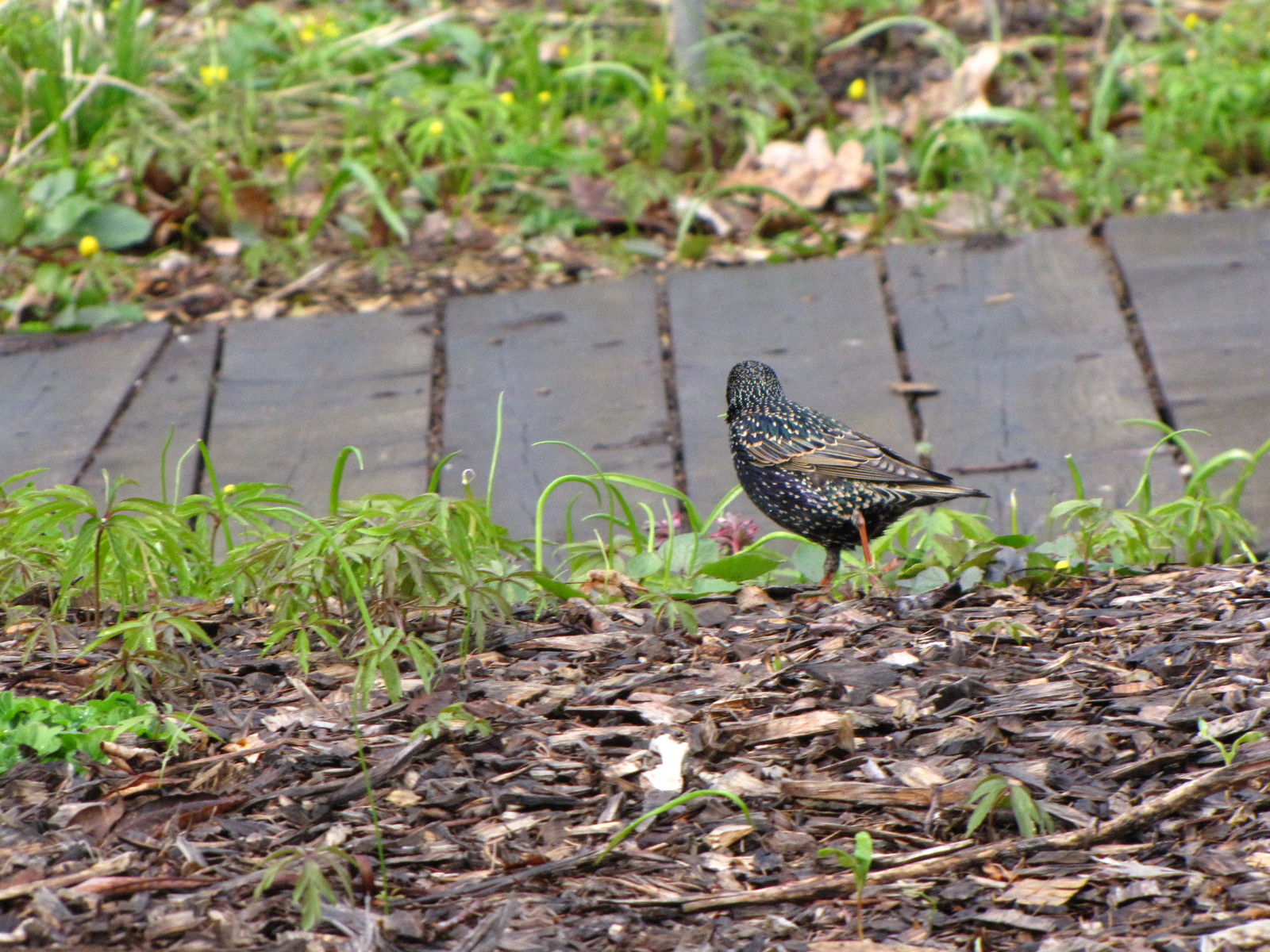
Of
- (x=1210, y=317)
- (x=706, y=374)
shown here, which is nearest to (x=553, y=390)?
(x=706, y=374)

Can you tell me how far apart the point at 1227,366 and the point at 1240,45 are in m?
2.68

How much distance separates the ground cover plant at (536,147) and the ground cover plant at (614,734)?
2.72 m

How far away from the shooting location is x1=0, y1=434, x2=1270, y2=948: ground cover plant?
7.64ft

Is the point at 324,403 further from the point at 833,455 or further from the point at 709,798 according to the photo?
the point at 709,798

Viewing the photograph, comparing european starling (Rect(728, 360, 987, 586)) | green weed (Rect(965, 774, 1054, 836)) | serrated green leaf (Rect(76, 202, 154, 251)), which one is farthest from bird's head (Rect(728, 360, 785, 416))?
serrated green leaf (Rect(76, 202, 154, 251))

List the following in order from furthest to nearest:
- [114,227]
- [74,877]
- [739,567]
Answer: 1. [114,227]
2. [739,567]
3. [74,877]

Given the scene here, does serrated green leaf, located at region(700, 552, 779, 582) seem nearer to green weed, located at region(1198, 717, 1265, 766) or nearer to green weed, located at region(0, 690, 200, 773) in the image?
green weed, located at region(1198, 717, 1265, 766)

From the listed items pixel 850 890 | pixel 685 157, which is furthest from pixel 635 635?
pixel 685 157

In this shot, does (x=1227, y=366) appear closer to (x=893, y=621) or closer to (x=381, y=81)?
(x=893, y=621)

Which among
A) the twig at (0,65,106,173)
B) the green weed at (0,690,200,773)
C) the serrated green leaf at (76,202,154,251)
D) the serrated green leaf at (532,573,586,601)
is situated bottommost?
the serrated green leaf at (532,573,586,601)

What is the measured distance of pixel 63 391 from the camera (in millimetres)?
5359

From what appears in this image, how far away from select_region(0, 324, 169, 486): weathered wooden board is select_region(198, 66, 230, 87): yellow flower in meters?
1.80

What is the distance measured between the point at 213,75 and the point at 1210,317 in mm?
4810

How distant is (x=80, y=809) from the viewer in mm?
2547
